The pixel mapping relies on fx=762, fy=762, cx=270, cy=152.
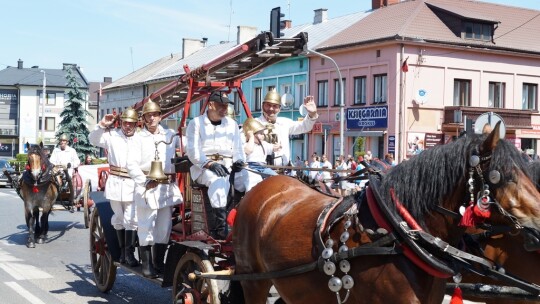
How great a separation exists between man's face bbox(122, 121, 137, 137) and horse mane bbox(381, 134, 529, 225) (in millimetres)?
4892

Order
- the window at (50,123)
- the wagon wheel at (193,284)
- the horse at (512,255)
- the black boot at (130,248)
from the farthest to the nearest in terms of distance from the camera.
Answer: the window at (50,123), the black boot at (130,248), the wagon wheel at (193,284), the horse at (512,255)

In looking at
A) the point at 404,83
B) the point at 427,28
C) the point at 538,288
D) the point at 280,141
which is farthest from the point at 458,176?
the point at 427,28

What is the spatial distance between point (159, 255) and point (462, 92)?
28.9 meters

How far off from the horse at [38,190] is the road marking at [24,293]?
4.68 m

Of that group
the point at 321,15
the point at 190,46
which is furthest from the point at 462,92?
the point at 190,46

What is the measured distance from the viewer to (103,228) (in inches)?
353

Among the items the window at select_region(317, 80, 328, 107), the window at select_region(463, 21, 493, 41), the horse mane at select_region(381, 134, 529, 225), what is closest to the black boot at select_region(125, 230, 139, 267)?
the horse mane at select_region(381, 134, 529, 225)

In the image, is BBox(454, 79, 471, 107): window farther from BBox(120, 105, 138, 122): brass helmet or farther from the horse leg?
the horse leg

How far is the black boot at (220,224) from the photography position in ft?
22.8

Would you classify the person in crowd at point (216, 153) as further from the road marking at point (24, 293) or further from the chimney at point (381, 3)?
the chimney at point (381, 3)

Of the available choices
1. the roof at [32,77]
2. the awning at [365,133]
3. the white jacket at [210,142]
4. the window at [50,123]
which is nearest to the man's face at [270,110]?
the white jacket at [210,142]

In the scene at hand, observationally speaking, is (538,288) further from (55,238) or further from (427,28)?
(427,28)

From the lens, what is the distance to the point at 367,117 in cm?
3481

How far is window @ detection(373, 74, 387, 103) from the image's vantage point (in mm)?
34125
